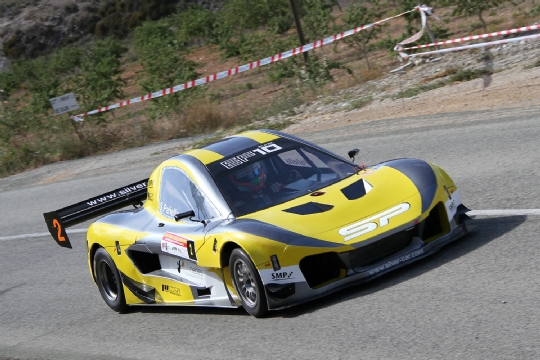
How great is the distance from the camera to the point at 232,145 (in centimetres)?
780

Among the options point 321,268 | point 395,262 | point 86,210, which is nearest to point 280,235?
point 321,268

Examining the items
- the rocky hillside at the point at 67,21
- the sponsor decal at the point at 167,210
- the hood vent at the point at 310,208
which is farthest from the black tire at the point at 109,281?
the rocky hillside at the point at 67,21

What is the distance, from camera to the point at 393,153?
40.8ft

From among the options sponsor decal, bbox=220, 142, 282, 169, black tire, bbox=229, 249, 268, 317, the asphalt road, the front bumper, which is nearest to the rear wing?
the asphalt road

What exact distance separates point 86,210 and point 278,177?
8.38 ft

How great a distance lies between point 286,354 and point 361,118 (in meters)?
11.5

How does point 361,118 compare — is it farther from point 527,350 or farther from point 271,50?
point 271,50

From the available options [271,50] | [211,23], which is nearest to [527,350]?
[271,50]

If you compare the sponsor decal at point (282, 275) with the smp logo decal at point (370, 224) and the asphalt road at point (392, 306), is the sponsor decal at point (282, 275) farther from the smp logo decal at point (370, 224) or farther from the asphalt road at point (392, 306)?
the smp logo decal at point (370, 224)

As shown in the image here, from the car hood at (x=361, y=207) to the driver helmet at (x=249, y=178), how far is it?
0.42 m

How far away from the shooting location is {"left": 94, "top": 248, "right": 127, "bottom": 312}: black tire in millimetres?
8281

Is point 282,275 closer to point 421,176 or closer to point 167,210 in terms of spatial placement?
point 421,176

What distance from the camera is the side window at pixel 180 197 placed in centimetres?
714

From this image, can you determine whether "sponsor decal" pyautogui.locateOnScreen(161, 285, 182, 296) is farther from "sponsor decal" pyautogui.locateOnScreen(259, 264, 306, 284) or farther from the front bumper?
"sponsor decal" pyautogui.locateOnScreen(259, 264, 306, 284)
